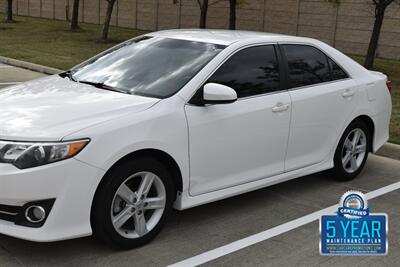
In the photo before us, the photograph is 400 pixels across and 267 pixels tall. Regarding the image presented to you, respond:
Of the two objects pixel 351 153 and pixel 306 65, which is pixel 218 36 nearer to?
pixel 306 65

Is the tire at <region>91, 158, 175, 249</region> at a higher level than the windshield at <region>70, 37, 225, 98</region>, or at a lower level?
lower

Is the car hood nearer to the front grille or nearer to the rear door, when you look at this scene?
the front grille

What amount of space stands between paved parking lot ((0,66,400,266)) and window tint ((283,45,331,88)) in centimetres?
112

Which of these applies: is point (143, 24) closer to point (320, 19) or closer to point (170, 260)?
point (320, 19)

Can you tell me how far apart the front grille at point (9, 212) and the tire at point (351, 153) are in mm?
3270

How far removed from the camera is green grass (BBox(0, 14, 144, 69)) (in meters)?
14.9

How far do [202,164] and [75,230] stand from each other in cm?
113

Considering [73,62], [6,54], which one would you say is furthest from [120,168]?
[6,54]

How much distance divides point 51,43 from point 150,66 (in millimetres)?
15459

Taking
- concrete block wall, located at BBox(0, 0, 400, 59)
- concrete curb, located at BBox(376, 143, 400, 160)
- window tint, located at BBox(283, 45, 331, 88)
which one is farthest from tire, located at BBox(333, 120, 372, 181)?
concrete block wall, located at BBox(0, 0, 400, 59)

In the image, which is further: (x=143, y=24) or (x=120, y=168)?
(x=143, y=24)

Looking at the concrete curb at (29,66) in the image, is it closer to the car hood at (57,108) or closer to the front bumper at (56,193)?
the car hood at (57,108)

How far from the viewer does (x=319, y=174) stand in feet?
19.9

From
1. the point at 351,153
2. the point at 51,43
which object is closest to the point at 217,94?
the point at 351,153
